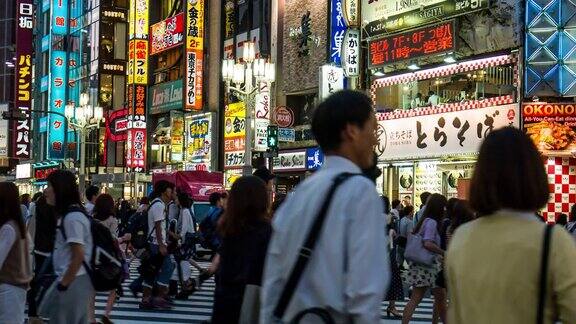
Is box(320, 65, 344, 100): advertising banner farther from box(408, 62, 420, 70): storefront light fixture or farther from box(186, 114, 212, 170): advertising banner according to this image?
box(186, 114, 212, 170): advertising banner

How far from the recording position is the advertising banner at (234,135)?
3709 cm

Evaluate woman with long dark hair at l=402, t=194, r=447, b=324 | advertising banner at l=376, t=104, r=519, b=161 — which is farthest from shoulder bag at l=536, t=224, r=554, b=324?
advertising banner at l=376, t=104, r=519, b=161

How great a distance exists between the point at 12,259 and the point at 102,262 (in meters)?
0.63

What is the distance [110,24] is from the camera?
51.9 m

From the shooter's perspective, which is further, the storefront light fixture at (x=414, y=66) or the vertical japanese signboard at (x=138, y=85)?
the vertical japanese signboard at (x=138, y=85)

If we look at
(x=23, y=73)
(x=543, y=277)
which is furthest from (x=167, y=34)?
(x=543, y=277)

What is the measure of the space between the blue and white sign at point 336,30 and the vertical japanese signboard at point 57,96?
108ft

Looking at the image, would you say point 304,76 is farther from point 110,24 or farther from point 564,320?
point 564,320

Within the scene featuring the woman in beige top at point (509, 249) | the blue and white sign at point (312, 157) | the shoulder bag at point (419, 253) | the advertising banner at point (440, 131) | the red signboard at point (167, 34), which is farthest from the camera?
the red signboard at point (167, 34)

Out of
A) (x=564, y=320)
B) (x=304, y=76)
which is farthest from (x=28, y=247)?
(x=304, y=76)

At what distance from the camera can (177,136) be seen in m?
42.3

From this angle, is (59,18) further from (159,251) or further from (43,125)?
(159,251)

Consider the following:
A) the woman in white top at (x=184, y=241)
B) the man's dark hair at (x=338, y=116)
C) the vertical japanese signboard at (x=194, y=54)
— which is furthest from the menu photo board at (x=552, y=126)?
the vertical japanese signboard at (x=194, y=54)

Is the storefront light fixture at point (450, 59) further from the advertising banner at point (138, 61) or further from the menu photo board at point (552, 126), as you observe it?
the advertising banner at point (138, 61)
